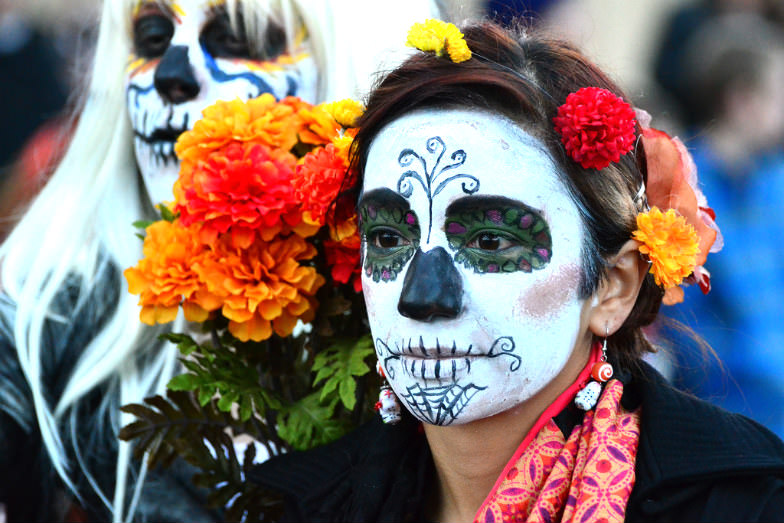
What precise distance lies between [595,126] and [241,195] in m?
0.94

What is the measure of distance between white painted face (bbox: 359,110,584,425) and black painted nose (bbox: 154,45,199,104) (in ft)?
4.41

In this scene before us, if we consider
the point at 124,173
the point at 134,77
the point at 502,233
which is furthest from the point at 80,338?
the point at 502,233

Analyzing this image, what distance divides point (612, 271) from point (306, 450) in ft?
3.13

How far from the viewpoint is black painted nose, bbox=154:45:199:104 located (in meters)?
3.32

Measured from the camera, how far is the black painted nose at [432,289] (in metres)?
2.13

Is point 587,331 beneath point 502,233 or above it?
beneath

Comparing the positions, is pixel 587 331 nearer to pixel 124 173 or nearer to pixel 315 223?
pixel 315 223

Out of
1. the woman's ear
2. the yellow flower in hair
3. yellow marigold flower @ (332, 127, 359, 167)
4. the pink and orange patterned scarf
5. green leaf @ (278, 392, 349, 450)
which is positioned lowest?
green leaf @ (278, 392, 349, 450)

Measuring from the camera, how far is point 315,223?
2648 mm

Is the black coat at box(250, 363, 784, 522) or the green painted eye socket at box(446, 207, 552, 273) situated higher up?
the green painted eye socket at box(446, 207, 552, 273)

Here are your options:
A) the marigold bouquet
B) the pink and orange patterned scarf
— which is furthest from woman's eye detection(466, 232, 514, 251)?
the marigold bouquet

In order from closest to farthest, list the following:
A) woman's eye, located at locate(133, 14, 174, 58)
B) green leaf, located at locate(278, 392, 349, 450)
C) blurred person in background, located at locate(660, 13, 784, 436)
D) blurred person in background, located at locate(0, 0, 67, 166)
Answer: green leaf, located at locate(278, 392, 349, 450)
woman's eye, located at locate(133, 14, 174, 58)
blurred person in background, located at locate(660, 13, 784, 436)
blurred person in background, located at locate(0, 0, 67, 166)

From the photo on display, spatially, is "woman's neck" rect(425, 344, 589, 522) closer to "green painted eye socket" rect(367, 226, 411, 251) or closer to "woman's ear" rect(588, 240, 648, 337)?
"woman's ear" rect(588, 240, 648, 337)

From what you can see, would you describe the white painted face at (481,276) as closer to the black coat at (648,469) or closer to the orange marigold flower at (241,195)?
the black coat at (648,469)
